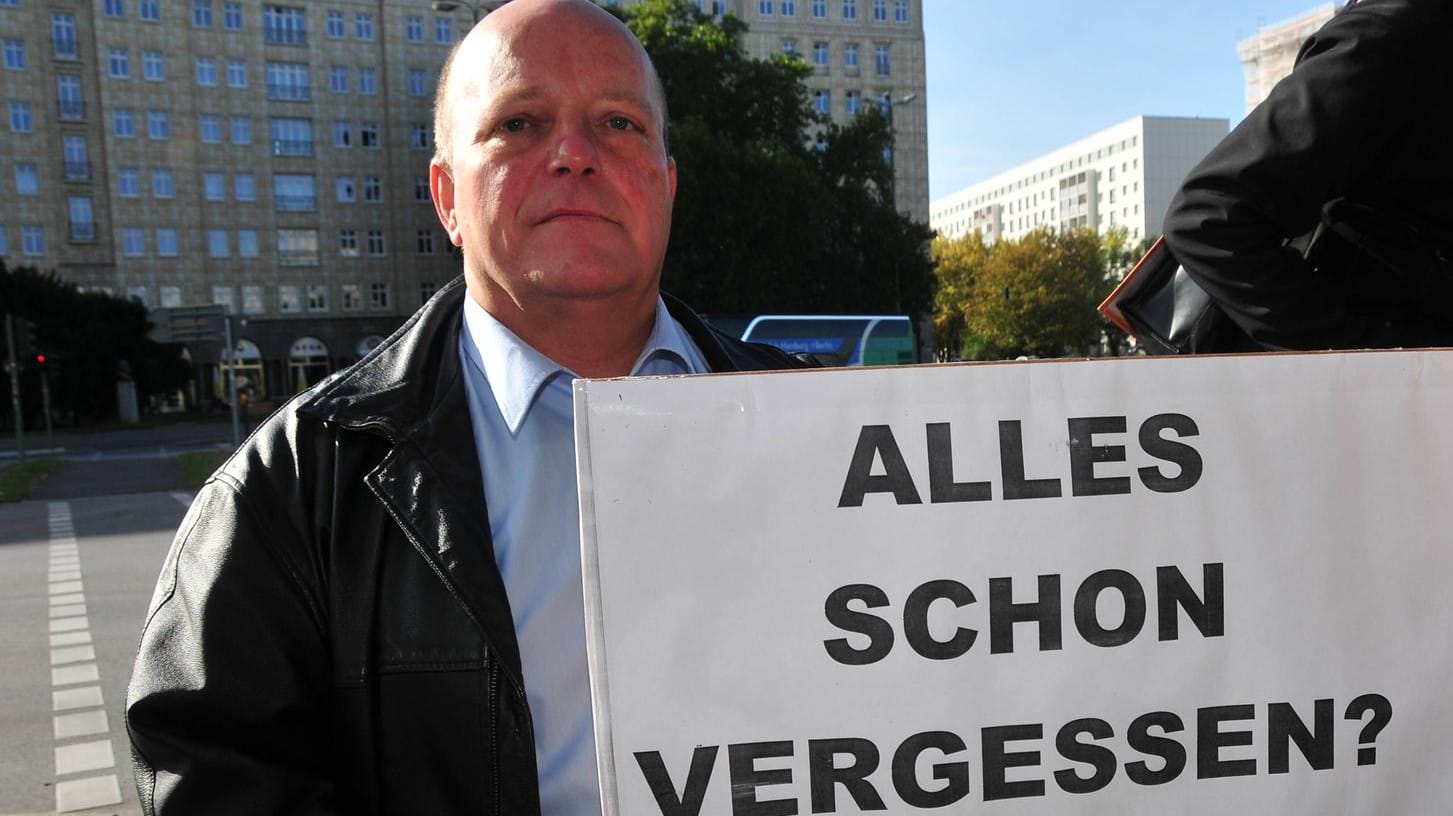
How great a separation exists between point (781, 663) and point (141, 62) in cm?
5811

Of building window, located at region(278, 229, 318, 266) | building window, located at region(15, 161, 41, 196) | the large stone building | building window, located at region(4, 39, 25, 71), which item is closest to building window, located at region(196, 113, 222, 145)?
the large stone building

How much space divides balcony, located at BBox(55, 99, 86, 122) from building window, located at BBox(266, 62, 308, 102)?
8.11 metres

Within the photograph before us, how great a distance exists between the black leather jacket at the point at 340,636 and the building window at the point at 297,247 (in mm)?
55271

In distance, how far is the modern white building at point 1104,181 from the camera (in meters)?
119

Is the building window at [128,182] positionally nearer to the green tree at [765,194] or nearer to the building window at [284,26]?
the building window at [284,26]

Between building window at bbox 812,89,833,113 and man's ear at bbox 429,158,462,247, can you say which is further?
building window at bbox 812,89,833,113

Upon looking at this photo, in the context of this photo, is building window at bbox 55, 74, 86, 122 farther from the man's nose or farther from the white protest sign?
the white protest sign

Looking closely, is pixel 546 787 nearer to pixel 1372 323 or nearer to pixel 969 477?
pixel 969 477

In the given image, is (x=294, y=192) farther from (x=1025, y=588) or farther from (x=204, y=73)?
(x=1025, y=588)

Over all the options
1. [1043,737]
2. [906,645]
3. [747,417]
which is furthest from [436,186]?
[1043,737]

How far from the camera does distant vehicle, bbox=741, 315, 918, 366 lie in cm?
2520

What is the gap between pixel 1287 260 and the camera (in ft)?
5.38

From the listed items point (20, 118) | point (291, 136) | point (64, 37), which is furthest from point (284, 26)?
point (20, 118)

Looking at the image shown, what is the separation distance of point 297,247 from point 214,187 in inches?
Answer: 177
